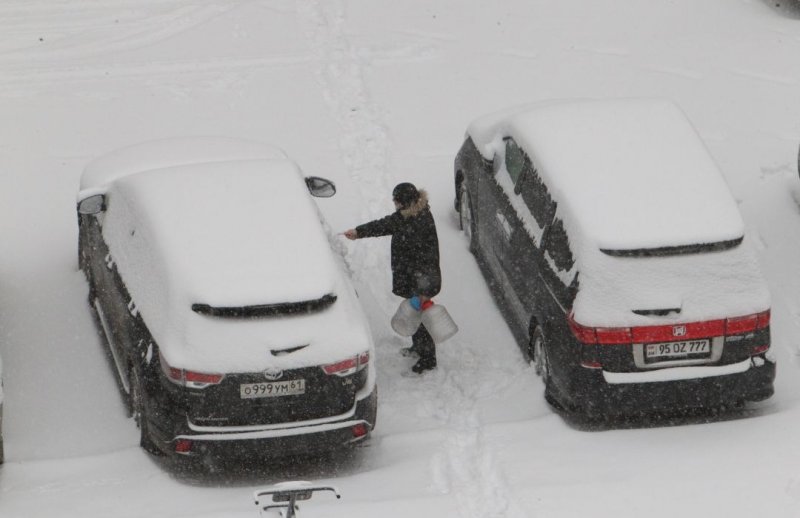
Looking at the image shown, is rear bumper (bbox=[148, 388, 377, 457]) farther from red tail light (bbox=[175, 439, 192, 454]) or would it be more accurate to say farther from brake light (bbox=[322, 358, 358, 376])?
brake light (bbox=[322, 358, 358, 376])

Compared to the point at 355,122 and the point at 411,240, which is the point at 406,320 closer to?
the point at 411,240

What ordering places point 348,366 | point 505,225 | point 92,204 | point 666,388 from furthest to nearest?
point 505,225
point 92,204
point 666,388
point 348,366

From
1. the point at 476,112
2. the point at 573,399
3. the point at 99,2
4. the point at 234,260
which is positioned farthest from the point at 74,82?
the point at 573,399

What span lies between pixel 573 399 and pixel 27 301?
4.88m

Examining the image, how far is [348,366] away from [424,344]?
194 centimetres

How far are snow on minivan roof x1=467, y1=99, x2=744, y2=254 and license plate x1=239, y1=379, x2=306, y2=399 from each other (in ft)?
7.37

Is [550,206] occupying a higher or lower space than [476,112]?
higher

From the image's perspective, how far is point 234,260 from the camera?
9.45 m

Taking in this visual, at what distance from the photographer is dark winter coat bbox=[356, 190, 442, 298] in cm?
1084

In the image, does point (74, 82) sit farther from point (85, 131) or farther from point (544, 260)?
point (544, 260)

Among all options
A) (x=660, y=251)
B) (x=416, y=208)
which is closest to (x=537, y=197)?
(x=416, y=208)

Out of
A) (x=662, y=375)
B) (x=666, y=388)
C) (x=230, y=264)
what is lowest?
(x=666, y=388)

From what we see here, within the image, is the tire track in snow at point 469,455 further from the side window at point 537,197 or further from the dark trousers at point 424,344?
the side window at point 537,197

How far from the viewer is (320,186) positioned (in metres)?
11.3
